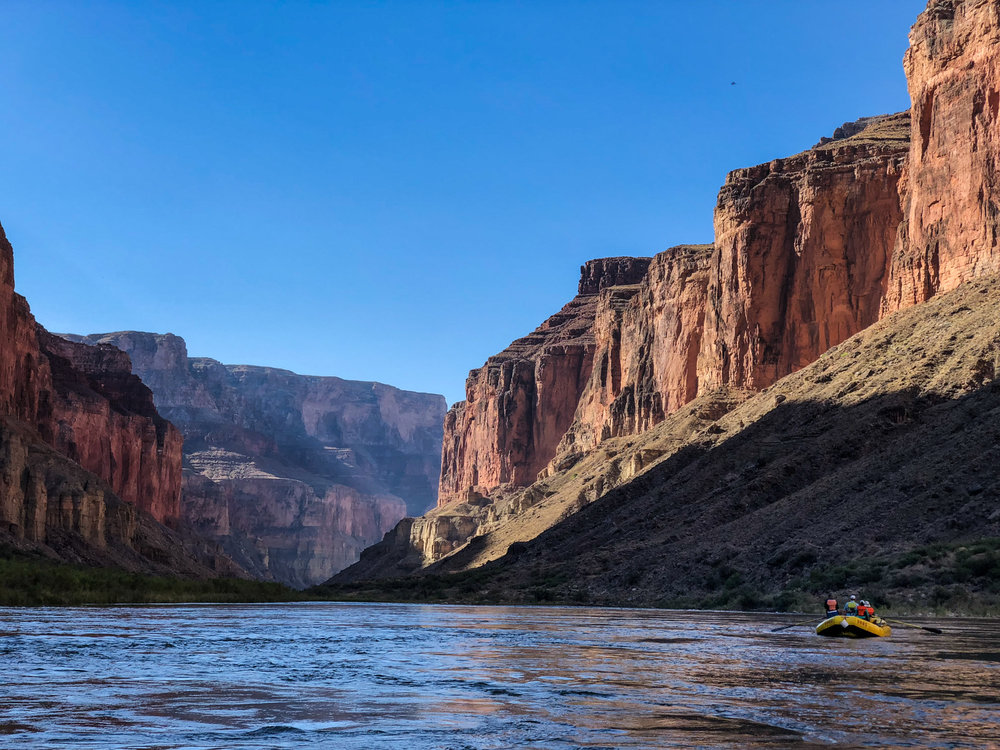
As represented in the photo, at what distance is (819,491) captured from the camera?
71.3 meters

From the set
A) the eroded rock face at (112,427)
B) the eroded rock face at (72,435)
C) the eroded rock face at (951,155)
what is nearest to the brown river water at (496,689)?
the eroded rock face at (951,155)

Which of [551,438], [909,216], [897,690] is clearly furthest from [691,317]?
[897,690]

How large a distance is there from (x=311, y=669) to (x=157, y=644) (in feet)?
30.3

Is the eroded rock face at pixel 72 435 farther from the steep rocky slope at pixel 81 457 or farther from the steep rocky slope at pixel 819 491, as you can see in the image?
the steep rocky slope at pixel 819 491

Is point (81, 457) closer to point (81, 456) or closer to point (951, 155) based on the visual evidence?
point (81, 456)

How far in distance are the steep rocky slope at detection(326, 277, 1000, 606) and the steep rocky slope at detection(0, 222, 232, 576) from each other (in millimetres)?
34939

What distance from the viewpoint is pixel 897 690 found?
68.0 ft

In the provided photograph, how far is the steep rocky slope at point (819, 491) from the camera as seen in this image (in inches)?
2329

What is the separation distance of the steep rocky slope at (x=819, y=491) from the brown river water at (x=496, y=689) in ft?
64.0

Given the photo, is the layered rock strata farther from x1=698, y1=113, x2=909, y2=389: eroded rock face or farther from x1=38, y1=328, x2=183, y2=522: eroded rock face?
x1=698, y1=113, x2=909, y2=389: eroded rock face

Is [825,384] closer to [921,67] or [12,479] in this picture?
[921,67]

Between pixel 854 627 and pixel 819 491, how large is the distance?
115 feet

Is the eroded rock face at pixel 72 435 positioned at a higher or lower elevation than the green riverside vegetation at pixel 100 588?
higher

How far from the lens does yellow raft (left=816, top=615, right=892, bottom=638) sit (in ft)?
122
